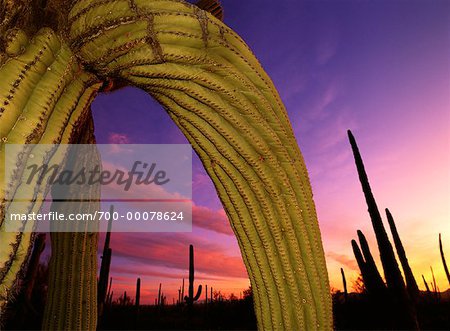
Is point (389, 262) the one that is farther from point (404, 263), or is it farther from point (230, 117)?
point (230, 117)

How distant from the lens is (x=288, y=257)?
115 centimetres

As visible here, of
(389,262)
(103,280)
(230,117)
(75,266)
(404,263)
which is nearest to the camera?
(230,117)

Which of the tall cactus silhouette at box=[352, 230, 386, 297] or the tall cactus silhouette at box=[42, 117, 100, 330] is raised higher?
the tall cactus silhouette at box=[352, 230, 386, 297]

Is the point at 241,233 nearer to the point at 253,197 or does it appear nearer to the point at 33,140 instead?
the point at 253,197

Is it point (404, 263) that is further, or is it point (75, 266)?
point (404, 263)

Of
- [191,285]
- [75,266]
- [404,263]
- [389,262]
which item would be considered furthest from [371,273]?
[75,266]

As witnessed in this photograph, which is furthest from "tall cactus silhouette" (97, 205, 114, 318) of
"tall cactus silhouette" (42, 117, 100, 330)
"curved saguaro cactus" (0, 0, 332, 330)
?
"curved saguaro cactus" (0, 0, 332, 330)

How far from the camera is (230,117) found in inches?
38.6

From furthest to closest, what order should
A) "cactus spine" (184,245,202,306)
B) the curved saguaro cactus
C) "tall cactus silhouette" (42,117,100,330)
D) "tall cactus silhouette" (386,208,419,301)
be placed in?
"cactus spine" (184,245,202,306) < "tall cactus silhouette" (386,208,419,301) < "tall cactus silhouette" (42,117,100,330) < the curved saguaro cactus

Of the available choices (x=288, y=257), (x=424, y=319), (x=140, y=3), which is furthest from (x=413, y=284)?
(x=140, y=3)

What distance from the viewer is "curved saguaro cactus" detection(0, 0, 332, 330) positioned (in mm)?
772

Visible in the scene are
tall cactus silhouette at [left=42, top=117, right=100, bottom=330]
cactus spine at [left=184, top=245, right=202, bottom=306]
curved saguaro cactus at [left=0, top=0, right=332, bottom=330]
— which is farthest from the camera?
cactus spine at [left=184, top=245, right=202, bottom=306]

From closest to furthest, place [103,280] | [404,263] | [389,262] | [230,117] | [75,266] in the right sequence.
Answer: [230,117] → [75,266] → [389,262] → [103,280] → [404,263]

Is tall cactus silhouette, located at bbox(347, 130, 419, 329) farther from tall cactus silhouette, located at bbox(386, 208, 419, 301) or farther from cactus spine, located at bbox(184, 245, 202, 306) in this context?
cactus spine, located at bbox(184, 245, 202, 306)
